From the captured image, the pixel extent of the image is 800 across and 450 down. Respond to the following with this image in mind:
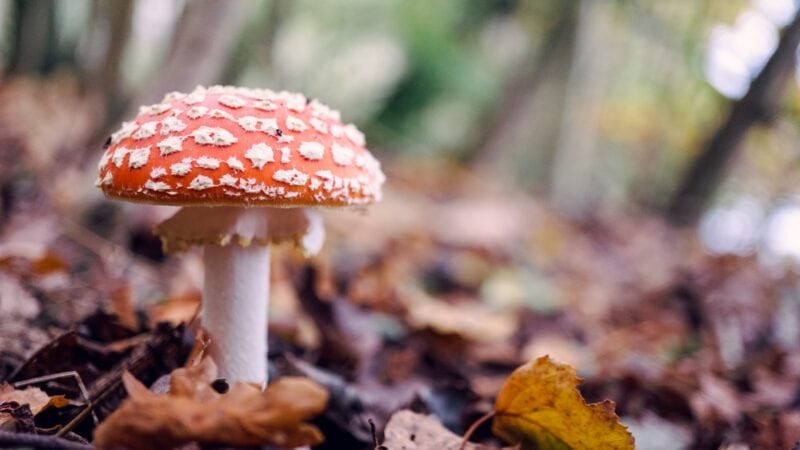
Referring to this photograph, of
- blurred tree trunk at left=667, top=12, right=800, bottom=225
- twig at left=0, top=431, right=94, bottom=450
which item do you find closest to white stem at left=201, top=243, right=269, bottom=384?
twig at left=0, top=431, right=94, bottom=450

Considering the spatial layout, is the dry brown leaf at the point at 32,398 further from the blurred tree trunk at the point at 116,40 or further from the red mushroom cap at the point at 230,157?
the blurred tree trunk at the point at 116,40

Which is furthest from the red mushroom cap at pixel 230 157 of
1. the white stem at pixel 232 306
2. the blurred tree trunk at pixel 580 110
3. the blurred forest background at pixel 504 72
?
the blurred tree trunk at pixel 580 110

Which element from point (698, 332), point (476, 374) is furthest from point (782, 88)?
point (476, 374)

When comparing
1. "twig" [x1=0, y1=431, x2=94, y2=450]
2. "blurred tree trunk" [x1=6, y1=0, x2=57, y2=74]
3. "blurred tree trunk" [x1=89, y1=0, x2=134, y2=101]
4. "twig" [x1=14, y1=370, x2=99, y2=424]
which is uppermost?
"blurred tree trunk" [x1=6, y1=0, x2=57, y2=74]

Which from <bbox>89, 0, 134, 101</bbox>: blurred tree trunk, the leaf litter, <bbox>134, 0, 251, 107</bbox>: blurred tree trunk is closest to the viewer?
the leaf litter

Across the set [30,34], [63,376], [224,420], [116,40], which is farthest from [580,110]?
[224,420]

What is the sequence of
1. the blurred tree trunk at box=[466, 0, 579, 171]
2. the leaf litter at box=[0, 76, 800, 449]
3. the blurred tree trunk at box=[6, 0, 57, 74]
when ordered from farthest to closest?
the blurred tree trunk at box=[466, 0, 579, 171], the blurred tree trunk at box=[6, 0, 57, 74], the leaf litter at box=[0, 76, 800, 449]

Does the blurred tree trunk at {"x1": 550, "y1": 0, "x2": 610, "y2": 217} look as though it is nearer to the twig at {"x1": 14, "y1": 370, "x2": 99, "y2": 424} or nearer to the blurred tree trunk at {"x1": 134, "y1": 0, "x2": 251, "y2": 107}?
the blurred tree trunk at {"x1": 134, "y1": 0, "x2": 251, "y2": 107}

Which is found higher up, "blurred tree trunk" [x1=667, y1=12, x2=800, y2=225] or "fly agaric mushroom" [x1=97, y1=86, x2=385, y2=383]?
"blurred tree trunk" [x1=667, y1=12, x2=800, y2=225]
